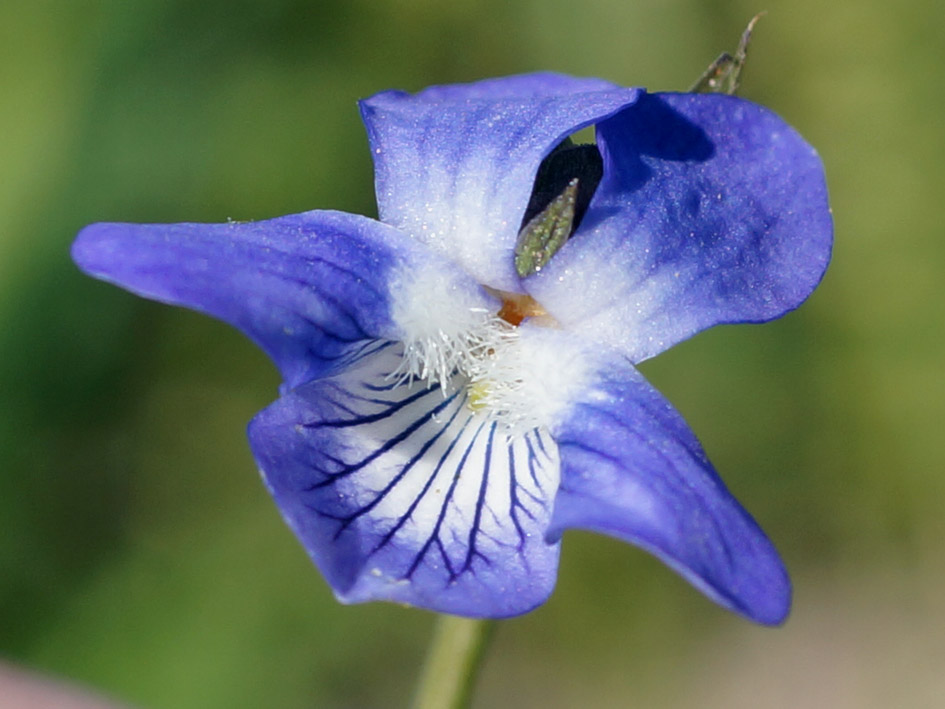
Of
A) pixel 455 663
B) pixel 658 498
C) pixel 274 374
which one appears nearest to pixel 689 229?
pixel 658 498

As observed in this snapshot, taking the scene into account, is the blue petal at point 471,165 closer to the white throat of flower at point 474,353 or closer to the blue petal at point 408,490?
the white throat of flower at point 474,353

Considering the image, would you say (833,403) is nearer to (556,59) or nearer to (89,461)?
(556,59)

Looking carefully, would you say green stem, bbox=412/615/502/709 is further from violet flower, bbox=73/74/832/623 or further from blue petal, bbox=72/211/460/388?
blue petal, bbox=72/211/460/388

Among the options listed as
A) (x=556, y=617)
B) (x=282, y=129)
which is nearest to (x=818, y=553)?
(x=556, y=617)

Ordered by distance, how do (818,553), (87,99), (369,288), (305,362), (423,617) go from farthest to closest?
(818,553) < (423,617) < (87,99) < (369,288) < (305,362)

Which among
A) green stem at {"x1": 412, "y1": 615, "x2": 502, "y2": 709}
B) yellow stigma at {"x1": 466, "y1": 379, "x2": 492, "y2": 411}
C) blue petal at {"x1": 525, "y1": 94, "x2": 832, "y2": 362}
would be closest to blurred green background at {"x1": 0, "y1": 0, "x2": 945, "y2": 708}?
green stem at {"x1": 412, "y1": 615, "x2": 502, "y2": 709}

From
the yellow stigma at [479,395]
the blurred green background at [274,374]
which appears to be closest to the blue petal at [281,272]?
the yellow stigma at [479,395]
